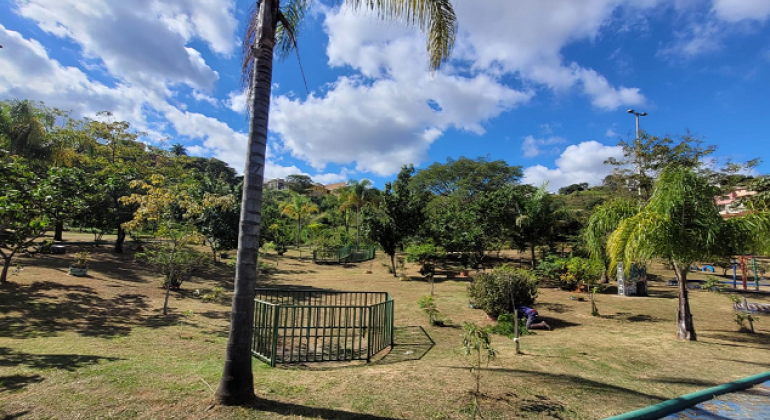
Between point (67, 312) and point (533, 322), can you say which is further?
point (533, 322)

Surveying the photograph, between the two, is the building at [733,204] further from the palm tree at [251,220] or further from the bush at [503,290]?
the palm tree at [251,220]

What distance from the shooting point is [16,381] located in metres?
4.41

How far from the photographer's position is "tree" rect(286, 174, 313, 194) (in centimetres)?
7738

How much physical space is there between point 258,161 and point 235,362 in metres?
2.36

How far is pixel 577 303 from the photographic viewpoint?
A: 14266mm

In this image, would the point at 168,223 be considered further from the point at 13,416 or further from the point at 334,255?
the point at 334,255

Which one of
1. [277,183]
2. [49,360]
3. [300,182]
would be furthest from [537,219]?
[277,183]

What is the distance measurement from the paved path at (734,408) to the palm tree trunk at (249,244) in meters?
5.12

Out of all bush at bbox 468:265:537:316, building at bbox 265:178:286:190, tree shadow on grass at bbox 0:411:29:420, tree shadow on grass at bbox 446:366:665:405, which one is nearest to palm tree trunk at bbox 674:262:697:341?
bush at bbox 468:265:537:316

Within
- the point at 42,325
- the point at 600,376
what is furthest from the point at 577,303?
the point at 42,325

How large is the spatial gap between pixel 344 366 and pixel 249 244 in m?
3.27

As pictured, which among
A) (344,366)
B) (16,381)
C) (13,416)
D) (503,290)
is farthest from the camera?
(503,290)

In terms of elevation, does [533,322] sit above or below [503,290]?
below

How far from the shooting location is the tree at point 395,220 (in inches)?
896
